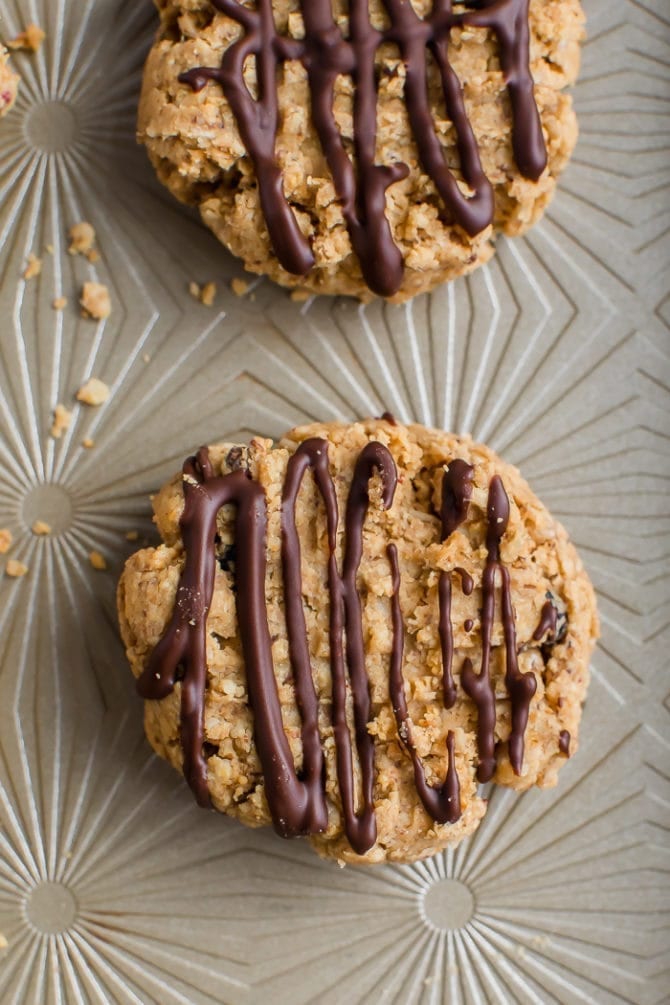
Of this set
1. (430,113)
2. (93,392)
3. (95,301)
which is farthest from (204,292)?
(430,113)

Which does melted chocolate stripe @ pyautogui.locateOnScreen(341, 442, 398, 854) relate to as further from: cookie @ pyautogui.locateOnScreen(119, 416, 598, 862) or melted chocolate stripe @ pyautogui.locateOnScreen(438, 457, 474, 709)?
melted chocolate stripe @ pyautogui.locateOnScreen(438, 457, 474, 709)

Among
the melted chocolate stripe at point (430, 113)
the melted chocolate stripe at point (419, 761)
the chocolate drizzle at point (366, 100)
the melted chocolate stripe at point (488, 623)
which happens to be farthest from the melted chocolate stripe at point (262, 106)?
the melted chocolate stripe at point (419, 761)

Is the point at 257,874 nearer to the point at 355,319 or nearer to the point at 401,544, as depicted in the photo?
the point at 401,544

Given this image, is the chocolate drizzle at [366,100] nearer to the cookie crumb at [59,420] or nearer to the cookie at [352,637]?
the cookie at [352,637]

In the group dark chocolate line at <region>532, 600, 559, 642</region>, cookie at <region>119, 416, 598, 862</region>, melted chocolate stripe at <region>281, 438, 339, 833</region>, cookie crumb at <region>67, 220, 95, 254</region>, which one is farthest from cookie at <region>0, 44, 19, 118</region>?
dark chocolate line at <region>532, 600, 559, 642</region>

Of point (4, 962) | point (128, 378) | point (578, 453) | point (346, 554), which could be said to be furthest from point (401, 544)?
point (4, 962)

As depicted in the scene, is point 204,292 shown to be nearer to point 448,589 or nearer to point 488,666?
point 448,589
